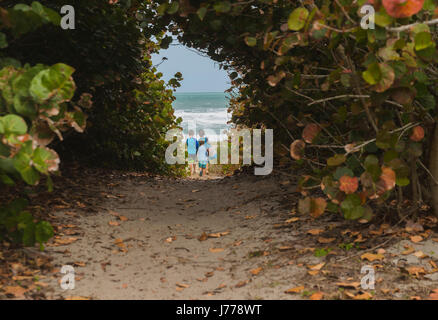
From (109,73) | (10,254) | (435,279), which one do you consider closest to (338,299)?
(435,279)

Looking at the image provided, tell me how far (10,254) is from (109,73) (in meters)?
3.15

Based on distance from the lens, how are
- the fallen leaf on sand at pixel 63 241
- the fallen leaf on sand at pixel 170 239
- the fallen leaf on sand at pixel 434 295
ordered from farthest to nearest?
the fallen leaf on sand at pixel 170 239 < the fallen leaf on sand at pixel 63 241 < the fallen leaf on sand at pixel 434 295

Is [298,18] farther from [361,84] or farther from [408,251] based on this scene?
[408,251]

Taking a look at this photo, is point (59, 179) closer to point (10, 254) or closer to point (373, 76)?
point (10, 254)

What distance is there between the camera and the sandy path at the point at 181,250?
3.34 metres

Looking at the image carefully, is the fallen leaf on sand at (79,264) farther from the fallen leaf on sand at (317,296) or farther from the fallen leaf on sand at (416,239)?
the fallen leaf on sand at (416,239)

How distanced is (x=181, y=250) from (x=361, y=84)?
230 cm

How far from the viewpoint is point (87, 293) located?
10.6 feet

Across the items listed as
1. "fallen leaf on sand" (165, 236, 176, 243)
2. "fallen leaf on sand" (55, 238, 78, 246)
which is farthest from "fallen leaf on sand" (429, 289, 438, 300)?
"fallen leaf on sand" (55, 238, 78, 246)

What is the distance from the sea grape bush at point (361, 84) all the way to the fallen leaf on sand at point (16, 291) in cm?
209

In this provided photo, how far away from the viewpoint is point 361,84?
332 centimetres

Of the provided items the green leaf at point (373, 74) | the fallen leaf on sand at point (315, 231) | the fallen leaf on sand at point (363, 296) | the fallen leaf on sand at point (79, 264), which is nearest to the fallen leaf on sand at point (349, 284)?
the fallen leaf on sand at point (363, 296)

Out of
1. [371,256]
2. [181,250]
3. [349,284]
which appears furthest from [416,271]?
[181,250]

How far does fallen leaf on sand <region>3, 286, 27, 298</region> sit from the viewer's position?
3055 millimetres
